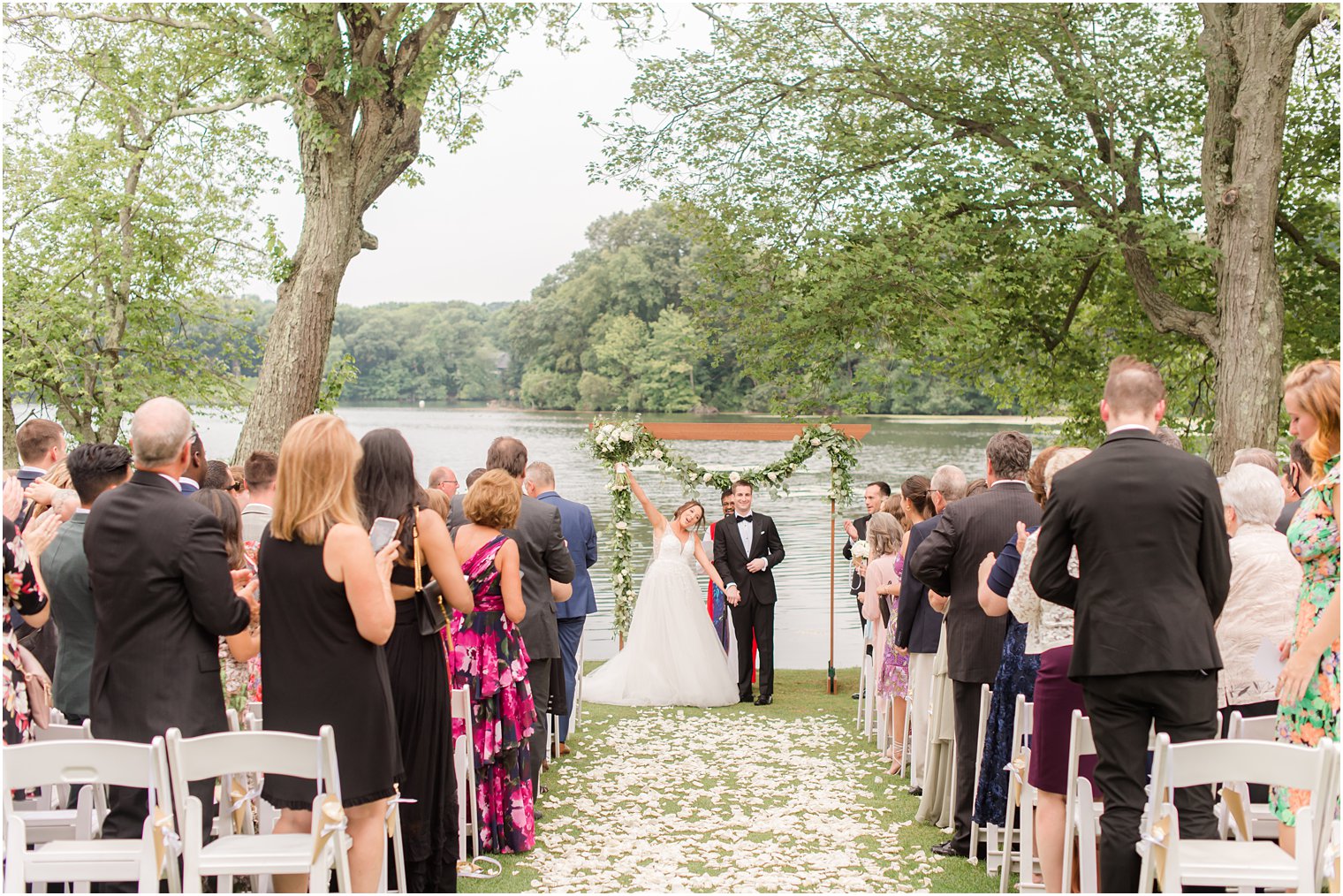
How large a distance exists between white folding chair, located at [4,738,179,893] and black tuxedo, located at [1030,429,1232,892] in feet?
9.64

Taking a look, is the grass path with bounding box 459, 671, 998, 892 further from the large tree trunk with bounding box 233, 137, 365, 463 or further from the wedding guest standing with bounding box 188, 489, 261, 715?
the large tree trunk with bounding box 233, 137, 365, 463

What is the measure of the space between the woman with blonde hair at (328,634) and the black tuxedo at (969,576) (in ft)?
9.26

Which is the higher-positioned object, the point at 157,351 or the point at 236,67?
the point at 236,67

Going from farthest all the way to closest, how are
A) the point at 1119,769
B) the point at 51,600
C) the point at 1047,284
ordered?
the point at 1047,284 → the point at 51,600 → the point at 1119,769

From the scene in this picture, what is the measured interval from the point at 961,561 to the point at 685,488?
247 inches

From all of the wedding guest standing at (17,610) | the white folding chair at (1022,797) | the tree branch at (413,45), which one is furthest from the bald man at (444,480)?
the tree branch at (413,45)

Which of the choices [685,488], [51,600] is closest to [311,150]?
[685,488]

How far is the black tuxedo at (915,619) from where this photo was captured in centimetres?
663

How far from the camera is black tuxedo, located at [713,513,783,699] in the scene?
419 inches

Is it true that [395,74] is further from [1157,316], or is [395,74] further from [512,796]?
[1157,316]

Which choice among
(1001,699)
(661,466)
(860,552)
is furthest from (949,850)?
(661,466)

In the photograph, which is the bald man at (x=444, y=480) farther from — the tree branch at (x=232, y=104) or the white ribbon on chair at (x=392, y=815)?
the tree branch at (x=232, y=104)

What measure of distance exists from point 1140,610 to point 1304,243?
13.1 meters

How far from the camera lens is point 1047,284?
16453 millimetres
